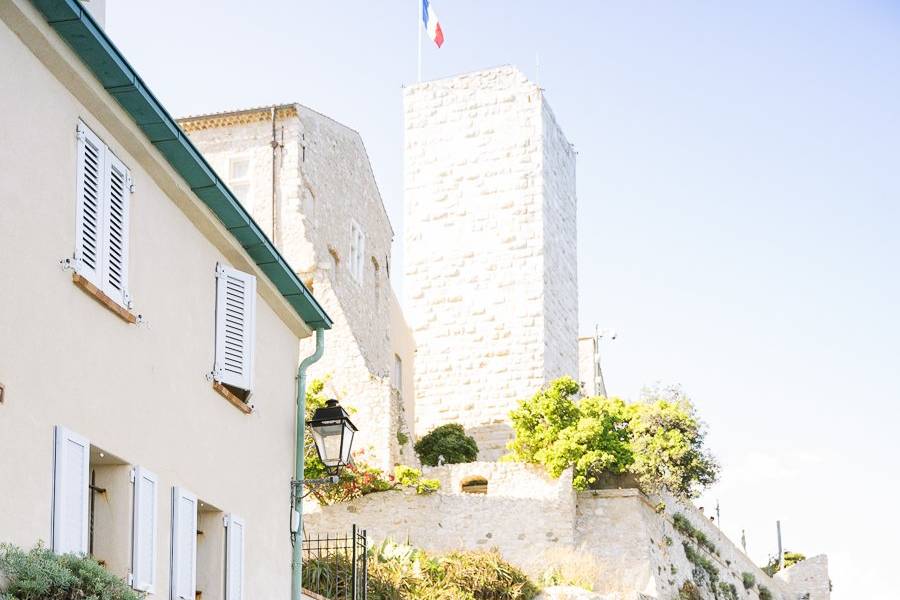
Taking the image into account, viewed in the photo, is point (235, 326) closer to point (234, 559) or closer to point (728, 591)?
point (234, 559)

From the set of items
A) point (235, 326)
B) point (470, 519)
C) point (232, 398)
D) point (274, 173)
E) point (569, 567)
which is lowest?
point (569, 567)

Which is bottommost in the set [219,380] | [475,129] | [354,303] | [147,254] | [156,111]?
[219,380]

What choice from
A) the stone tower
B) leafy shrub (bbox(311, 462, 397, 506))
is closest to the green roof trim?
leafy shrub (bbox(311, 462, 397, 506))

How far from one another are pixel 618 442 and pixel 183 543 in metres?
21.3

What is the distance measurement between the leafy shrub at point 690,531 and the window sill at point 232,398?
2181cm

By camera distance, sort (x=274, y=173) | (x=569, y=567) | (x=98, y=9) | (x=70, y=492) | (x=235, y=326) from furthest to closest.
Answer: (x=274, y=173) → (x=569, y=567) → (x=98, y=9) → (x=235, y=326) → (x=70, y=492)

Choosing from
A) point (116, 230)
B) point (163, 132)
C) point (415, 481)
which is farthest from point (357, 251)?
point (116, 230)

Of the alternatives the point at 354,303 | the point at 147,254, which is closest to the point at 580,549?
the point at 354,303

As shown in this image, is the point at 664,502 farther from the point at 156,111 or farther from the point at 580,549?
the point at 156,111

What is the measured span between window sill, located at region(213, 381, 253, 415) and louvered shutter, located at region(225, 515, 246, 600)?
3.24ft

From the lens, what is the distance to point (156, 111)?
37.9 feet

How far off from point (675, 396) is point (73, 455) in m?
26.1

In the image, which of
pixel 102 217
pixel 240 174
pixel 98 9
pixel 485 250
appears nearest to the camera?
pixel 102 217

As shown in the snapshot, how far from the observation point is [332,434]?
15469mm
